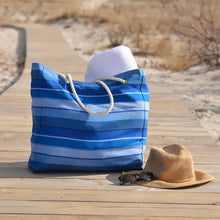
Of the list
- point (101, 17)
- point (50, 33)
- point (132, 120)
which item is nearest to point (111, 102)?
point (132, 120)

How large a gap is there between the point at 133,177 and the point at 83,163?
29 centimetres

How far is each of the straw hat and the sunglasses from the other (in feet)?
0.08

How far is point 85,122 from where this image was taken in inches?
116

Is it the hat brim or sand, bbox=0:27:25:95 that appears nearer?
the hat brim

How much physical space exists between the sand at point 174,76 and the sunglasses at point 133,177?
6.12 feet

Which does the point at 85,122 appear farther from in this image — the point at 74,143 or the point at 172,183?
the point at 172,183

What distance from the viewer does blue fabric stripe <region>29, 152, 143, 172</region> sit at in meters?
2.99

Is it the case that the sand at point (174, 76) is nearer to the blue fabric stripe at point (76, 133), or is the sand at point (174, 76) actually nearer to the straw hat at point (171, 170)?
the straw hat at point (171, 170)

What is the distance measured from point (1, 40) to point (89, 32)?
9.97 feet

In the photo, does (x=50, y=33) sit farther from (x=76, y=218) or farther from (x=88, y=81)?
(x=76, y=218)

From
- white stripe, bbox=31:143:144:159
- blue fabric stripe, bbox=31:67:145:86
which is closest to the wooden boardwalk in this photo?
white stripe, bbox=31:143:144:159

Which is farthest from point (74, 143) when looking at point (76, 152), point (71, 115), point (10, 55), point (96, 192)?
point (10, 55)

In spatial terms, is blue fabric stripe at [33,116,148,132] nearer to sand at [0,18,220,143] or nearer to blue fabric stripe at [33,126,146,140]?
blue fabric stripe at [33,126,146,140]

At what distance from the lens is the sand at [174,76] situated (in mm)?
5621
